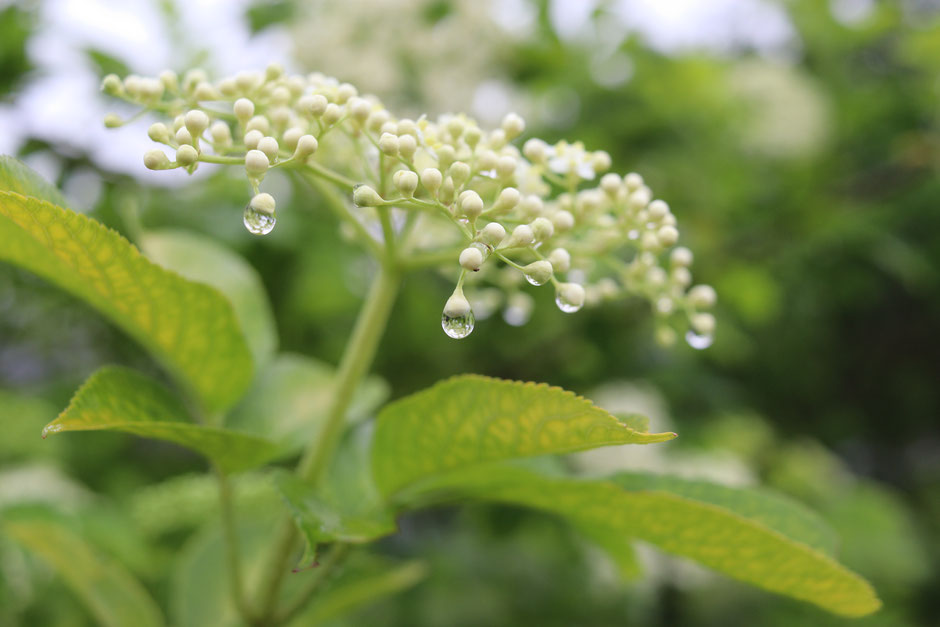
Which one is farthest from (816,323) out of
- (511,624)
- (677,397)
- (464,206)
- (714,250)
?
(464,206)

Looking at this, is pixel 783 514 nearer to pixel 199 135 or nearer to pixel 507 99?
pixel 199 135

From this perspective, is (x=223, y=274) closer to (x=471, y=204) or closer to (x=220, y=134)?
(x=220, y=134)

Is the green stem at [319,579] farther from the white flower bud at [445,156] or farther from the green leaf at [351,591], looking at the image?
the white flower bud at [445,156]

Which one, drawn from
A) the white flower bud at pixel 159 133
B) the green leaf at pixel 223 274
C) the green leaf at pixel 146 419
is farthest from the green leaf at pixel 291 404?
the white flower bud at pixel 159 133

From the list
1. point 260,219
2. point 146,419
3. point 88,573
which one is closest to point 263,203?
point 260,219

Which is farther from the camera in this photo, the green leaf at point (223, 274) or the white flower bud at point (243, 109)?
the green leaf at point (223, 274)
